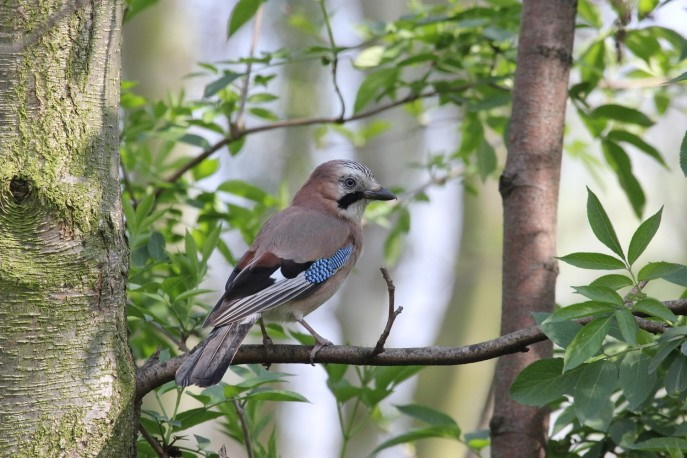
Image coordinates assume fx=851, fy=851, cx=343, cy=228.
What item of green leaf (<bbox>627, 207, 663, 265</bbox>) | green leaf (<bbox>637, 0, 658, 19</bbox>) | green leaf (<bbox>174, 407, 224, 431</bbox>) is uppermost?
green leaf (<bbox>637, 0, 658, 19</bbox>)

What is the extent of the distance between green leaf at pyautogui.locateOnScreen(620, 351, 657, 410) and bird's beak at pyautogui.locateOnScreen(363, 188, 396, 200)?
2.47 m

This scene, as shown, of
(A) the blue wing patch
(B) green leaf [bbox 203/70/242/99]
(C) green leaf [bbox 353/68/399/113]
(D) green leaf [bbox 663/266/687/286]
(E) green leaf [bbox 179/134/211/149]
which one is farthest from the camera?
(A) the blue wing patch

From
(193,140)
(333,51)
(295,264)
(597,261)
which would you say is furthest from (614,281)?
(193,140)

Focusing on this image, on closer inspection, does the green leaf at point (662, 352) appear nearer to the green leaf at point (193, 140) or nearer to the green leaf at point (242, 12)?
the green leaf at point (242, 12)

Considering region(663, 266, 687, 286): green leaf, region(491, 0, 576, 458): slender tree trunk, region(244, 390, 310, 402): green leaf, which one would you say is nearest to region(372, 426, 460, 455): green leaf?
region(491, 0, 576, 458): slender tree trunk

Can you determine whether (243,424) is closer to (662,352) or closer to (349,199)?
(662,352)

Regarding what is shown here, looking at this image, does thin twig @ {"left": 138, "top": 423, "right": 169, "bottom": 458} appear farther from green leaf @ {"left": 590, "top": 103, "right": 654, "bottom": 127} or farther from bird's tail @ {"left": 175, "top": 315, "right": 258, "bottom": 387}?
green leaf @ {"left": 590, "top": 103, "right": 654, "bottom": 127}

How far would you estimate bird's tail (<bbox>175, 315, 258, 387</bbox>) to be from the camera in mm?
2568

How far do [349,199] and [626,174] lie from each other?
1.62m

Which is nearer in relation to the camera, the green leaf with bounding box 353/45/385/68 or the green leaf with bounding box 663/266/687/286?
the green leaf with bounding box 663/266/687/286

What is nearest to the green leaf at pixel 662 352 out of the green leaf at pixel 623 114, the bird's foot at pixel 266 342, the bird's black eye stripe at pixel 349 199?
the bird's foot at pixel 266 342

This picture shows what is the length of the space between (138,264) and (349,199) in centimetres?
182

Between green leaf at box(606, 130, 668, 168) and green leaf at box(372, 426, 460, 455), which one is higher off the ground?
green leaf at box(606, 130, 668, 168)

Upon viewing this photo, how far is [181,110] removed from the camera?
3.93 meters
